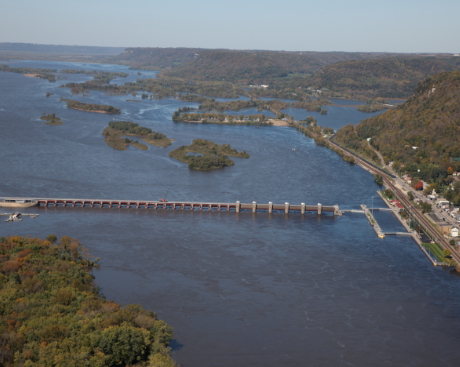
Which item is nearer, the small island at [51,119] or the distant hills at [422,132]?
the distant hills at [422,132]

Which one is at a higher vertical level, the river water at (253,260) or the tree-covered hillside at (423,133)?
the tree-covered hillside at (423,133)

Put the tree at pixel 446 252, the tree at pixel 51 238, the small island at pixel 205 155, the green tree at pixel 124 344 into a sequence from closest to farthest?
1. the green tree at pixel 124 344
2. the tree at pixel 51 238
3. the tree at pixel 446 252
4. the small island at pixel 205 155

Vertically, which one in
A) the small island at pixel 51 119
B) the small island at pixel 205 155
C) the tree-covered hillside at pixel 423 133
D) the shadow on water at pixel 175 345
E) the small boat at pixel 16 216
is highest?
the tree-covered hillside at pixel 423 133

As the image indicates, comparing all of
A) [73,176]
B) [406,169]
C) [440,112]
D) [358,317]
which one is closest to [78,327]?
[358,317]

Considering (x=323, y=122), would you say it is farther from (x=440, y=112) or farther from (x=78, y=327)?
(x=78, y=327)

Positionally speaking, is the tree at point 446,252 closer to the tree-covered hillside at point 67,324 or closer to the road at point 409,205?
the road at point 409,205

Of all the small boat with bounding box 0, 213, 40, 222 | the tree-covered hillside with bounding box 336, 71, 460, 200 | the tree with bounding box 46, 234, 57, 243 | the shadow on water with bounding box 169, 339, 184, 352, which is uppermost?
the tree-covered hillside with bounding box 336, 71, 460, 200

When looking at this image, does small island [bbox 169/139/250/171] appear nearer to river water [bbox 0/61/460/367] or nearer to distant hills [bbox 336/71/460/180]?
river water [bbox 0/61/460/367]

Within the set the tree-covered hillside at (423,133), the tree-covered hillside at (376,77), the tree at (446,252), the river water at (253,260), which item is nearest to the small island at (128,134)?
the river water at (253,260)

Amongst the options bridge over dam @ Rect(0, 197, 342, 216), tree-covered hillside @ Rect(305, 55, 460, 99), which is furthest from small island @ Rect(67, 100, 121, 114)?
tree-covered hillside @ Rect(305, 55, 460, 99)
